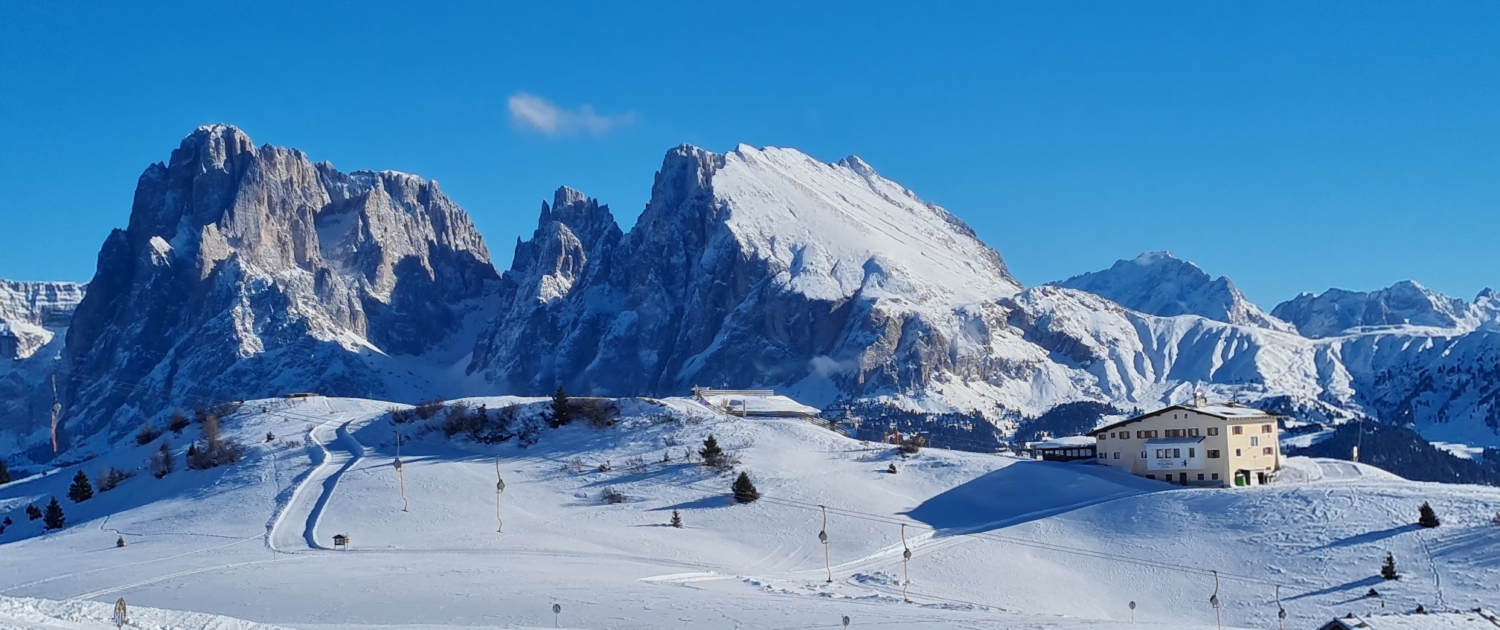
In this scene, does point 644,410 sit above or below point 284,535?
above

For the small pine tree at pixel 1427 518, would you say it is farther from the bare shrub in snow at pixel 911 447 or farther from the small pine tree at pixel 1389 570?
the bare shrub in snow at pixel 911 447

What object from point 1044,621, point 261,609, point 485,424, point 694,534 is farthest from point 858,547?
point 485,424

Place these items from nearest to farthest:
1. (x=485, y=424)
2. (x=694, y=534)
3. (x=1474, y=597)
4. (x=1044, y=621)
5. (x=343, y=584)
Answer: (x=1044, y=621) < (x=343, y=584) < (x=1474, y=597) < (x=694, y=534) < (x=485, y=424)

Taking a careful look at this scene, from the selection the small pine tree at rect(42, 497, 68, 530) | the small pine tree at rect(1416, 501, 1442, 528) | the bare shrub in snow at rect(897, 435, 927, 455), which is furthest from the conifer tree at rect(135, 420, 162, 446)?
the small pine tree at rect(1416, 501, 1442, 528)

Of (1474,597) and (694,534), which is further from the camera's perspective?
(694,534)

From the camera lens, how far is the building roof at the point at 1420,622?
39.5 meters

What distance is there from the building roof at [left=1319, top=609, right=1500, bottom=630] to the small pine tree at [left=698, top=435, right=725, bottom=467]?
46.8 m

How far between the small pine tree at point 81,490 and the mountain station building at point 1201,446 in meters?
71.2

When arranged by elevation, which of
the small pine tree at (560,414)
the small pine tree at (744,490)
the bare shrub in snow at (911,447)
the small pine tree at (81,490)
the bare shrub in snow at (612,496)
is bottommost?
the small pine tree at (81,490)

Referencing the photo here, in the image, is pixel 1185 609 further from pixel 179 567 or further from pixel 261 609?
pixel 179 567

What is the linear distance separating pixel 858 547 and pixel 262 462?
44.0 metres

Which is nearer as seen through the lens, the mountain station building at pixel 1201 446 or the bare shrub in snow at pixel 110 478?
the mountain station building at pixel 1201 446

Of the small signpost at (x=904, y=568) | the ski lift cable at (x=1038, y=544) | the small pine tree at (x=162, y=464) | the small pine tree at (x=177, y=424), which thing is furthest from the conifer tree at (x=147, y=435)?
the small signpost at (x=904, y=568)

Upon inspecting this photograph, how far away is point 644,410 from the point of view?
101 m
